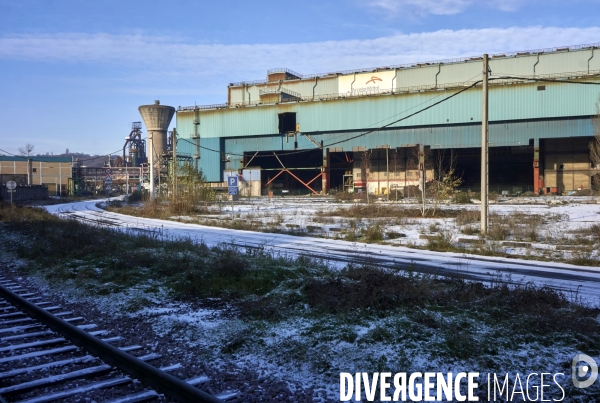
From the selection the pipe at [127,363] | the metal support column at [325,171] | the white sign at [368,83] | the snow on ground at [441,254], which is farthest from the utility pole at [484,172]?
the white sign at [368,83]

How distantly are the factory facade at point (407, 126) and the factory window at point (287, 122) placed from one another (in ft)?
0.50

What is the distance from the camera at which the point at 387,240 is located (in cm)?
1875

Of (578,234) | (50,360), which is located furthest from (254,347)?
(578,234)

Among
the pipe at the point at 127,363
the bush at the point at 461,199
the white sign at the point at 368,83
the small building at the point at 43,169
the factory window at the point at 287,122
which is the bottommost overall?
the pipe at the point at 127,363

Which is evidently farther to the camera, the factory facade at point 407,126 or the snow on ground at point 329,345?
the factory facade at point 407,126

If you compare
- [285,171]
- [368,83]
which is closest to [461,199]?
[368,83]

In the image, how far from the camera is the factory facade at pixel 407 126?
50.8m

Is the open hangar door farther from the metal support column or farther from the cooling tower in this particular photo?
the cooling tower

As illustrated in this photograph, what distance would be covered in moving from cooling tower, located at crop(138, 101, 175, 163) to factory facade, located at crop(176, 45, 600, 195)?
14095mm

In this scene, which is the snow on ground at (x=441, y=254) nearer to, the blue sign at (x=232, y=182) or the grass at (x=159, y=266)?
the grass at (x=159, y=266)

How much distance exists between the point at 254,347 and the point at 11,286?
7.58 metres

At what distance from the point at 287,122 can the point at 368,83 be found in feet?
39.5

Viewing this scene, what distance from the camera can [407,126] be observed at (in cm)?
5578

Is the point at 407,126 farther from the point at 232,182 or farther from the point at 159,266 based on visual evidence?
the point at 159,266
